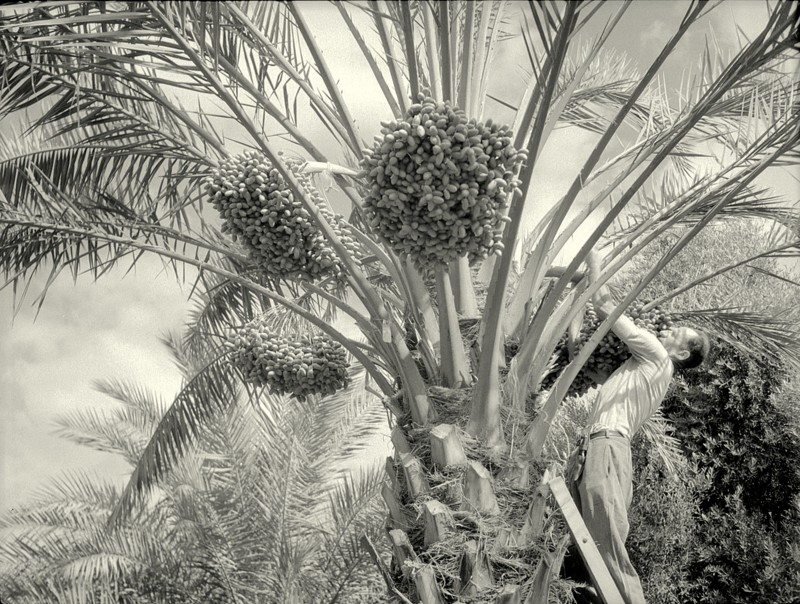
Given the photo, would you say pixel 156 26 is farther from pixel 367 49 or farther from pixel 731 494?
pixel 731 494

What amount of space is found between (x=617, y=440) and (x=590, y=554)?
1.68 ft

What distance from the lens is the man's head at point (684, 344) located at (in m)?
3.83

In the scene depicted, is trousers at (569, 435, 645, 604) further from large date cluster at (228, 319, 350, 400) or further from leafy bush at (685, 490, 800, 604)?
leafy bush at (685, 490, 800, 604)

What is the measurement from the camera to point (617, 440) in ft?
11.2

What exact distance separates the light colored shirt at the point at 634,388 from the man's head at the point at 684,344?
27cm

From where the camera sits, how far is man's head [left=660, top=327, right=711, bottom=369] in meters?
3.83

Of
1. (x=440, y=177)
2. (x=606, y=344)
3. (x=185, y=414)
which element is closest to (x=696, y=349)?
(x=606, y=344)

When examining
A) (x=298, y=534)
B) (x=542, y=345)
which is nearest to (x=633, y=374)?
(x=542, y=345)

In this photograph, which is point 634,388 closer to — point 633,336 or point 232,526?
point 633,336

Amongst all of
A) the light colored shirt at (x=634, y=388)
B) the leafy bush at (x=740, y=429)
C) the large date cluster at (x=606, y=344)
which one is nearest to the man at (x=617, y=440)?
the light colored shirt at (x=634, y=388)

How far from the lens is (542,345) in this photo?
372cm

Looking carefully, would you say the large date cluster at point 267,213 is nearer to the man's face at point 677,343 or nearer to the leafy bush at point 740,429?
the man's face at point 677,343

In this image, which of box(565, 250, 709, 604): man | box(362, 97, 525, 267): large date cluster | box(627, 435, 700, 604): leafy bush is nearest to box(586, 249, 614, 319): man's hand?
box(565, 250, 709, 604): man

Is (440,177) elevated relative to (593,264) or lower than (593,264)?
elevated
